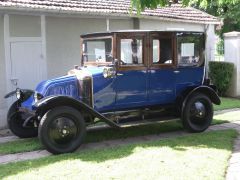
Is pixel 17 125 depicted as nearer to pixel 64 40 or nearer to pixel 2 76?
pixel 2 76

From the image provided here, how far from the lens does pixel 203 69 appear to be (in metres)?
9.52

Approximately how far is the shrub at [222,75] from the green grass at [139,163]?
22.9ft

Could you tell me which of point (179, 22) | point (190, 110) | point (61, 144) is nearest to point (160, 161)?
point (61, 144)

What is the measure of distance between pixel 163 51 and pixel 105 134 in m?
2.10

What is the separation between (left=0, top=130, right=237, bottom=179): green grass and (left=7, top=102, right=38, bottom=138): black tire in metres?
1.82

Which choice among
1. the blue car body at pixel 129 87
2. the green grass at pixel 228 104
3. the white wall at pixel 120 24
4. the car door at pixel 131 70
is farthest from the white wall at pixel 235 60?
the car door at pixel 131 70

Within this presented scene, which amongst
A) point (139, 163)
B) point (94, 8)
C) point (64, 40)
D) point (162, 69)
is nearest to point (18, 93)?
point (162, 69)

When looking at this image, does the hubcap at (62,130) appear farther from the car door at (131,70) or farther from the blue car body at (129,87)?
the car door at (131,70)

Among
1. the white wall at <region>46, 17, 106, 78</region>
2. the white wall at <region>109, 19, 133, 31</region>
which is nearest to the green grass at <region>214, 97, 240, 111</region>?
the white wall at <region>109, 19, 133, 31</region>

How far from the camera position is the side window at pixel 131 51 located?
8473 mm

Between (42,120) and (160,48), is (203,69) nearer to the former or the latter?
(160,48)

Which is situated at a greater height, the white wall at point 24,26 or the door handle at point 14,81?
the white wall at point 24,26

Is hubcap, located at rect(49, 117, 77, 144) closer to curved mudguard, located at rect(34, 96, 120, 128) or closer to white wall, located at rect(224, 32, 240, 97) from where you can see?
curved mudguard, located at rect(34, 96, 120, 128)

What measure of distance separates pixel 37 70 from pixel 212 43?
833 cm
